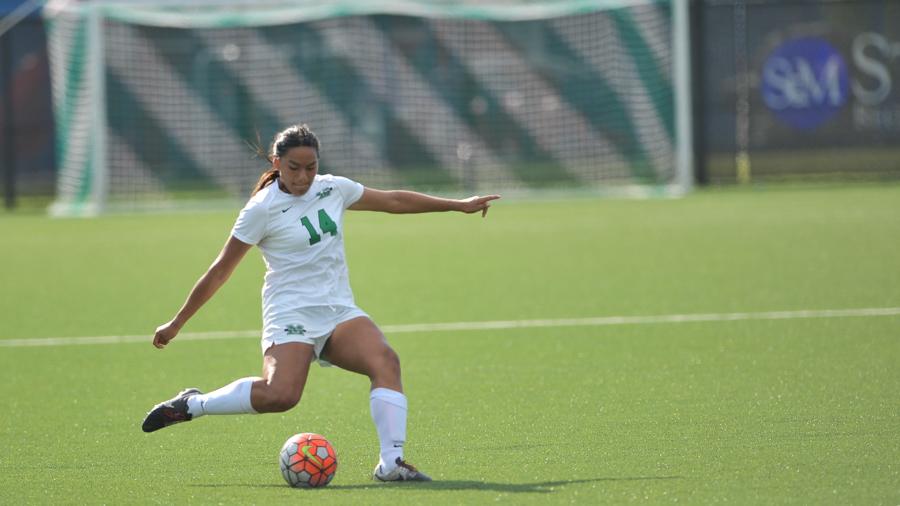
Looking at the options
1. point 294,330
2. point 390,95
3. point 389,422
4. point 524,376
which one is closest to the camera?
point 389,422

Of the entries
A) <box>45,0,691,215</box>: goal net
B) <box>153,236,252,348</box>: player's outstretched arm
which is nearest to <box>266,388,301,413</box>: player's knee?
<box>153,236,252,348</box>: player's outstretched arm

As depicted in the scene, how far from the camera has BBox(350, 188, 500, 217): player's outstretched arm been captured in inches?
255

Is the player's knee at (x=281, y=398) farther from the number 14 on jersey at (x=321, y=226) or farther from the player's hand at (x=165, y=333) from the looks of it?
the number 14 on jersey at (x=321, y=226)

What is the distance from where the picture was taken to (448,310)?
11445 millimetres

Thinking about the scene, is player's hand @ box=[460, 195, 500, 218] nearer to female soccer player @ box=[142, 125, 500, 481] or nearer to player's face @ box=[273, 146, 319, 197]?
female soccer player @ box=[142, 125, 500, 481]

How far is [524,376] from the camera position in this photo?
8383mm

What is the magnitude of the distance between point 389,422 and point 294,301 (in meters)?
0.69

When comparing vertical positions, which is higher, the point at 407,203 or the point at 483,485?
the point at 407,203

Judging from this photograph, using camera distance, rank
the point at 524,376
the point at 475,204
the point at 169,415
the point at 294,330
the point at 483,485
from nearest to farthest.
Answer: the point at 483,485
the point at 294,330
the point at 169,415
the point at 475,204
the point at 524,376

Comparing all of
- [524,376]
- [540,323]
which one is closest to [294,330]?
[524,376]

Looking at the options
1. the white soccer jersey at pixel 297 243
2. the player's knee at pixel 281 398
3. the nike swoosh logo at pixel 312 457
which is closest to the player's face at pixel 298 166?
the white soccer jersey at pixel 297 243

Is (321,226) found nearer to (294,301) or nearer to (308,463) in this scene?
(294,301)

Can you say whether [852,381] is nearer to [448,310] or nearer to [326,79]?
[448,310]

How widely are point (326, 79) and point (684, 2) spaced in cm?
614
